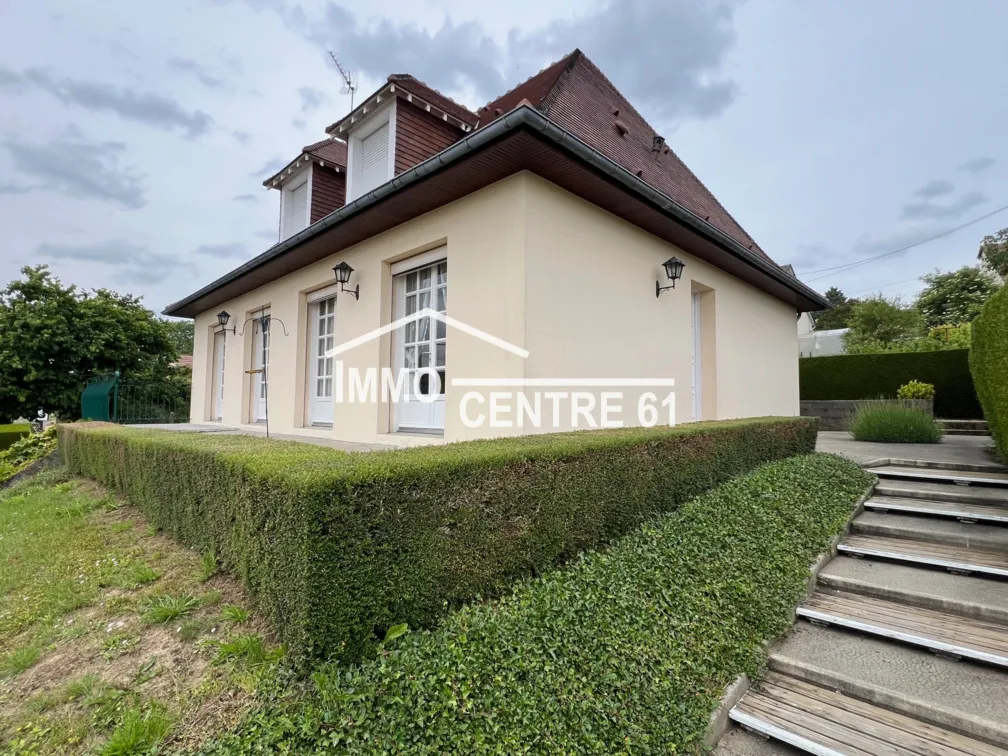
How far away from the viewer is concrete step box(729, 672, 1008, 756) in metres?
2.13

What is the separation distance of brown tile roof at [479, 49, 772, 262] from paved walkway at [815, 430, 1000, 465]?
4.18 metres

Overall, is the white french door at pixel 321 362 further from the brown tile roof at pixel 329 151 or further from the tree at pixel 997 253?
the tree at pixel 997 253

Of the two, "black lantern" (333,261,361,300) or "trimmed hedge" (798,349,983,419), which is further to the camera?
"trimmed hedge" (798,349,983,419)

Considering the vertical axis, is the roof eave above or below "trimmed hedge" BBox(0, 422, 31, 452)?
above

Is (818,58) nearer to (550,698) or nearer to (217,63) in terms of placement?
(217,63)

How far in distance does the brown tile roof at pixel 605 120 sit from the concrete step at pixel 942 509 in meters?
4.12

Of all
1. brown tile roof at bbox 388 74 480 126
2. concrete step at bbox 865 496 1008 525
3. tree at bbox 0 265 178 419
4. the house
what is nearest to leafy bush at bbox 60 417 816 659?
the house

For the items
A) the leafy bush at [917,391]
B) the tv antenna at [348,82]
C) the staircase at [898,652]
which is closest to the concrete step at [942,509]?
the staircase at [898,652]

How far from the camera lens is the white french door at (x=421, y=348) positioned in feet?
19.2

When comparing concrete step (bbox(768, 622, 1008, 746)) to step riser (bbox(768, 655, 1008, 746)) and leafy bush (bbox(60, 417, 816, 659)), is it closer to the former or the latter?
step riser (bbox(768, 655, 1008, 746))

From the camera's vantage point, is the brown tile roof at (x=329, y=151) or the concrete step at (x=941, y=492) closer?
the concrete step at (x=941, y=492)

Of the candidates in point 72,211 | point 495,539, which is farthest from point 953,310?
point 72,211

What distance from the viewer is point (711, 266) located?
7.69 meters

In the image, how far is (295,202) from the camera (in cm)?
922
